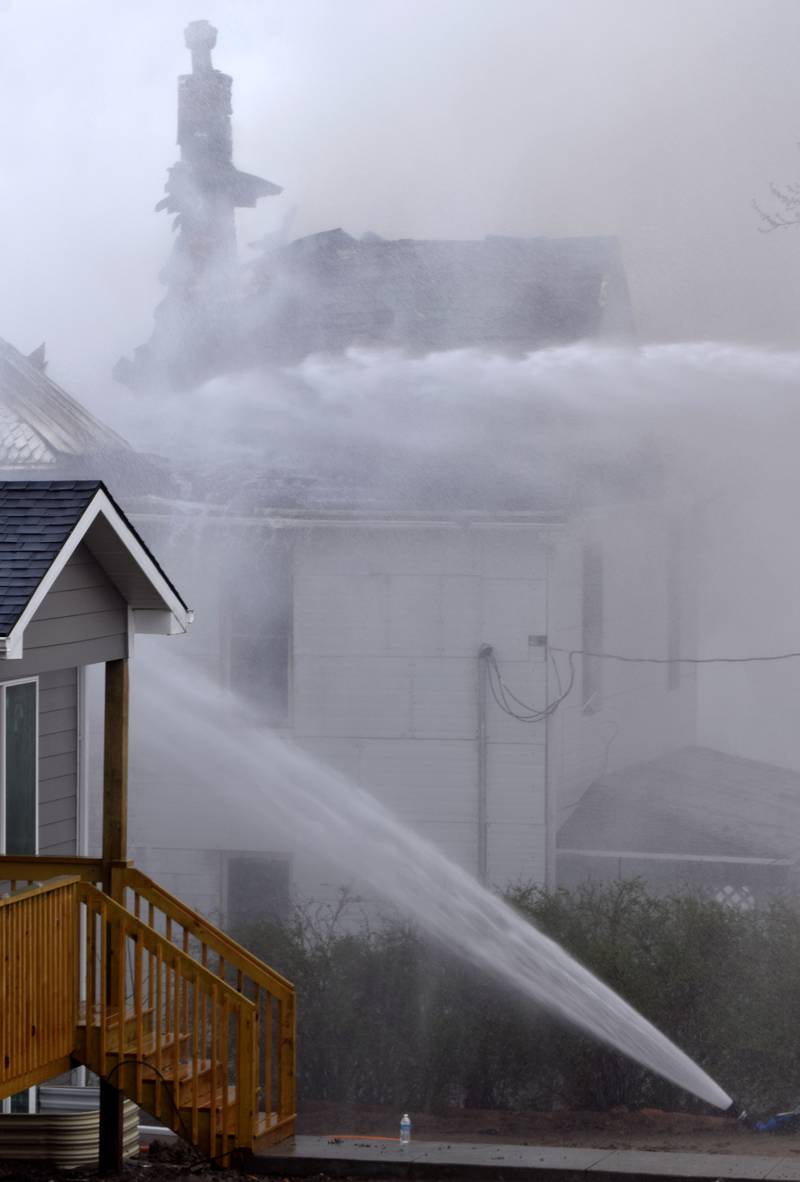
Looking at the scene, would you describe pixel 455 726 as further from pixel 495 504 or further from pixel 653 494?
pixel 653 494

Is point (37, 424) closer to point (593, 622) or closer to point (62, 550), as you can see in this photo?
point (593, 622)

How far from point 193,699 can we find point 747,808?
705 cm

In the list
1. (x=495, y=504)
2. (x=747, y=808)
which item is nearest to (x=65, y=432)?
(x=495, y=504)

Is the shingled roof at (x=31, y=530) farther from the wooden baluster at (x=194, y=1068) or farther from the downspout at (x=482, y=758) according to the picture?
the downspout at (x=482, y=758)

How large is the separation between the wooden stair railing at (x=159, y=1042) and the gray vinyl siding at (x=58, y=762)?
2158mm

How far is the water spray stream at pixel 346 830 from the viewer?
52.2 ft

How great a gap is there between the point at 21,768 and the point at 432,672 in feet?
24.5

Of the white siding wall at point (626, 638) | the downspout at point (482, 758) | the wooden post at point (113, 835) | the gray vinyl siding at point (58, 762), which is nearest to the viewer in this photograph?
the wooden post at point (113, 835)

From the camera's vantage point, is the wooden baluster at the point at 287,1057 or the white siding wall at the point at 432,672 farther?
the white siding wall at the point at 432,672

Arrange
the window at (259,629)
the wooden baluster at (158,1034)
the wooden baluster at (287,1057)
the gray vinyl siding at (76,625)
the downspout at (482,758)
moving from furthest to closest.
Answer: the window at (259,629)
the downspout at (482,758)
the wooden baluster at (287,1057)
the wooden baluster at (158,1034)
the gray vinyl siding at (76,625)

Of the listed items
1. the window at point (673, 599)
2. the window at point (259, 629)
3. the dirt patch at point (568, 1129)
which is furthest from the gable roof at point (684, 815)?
the dirt patch at point (568, 1129)

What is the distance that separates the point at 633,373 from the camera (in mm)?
21156

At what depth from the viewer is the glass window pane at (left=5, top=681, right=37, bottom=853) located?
12398mm

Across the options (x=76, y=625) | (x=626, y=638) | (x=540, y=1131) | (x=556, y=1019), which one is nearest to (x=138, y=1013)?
(x=76, y=625)
